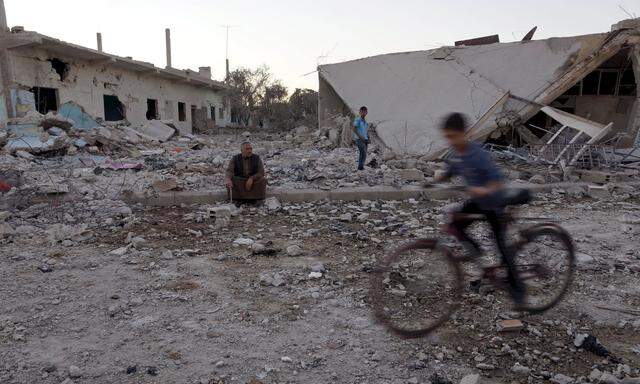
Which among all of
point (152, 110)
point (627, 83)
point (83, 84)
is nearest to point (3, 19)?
point (83, 84)

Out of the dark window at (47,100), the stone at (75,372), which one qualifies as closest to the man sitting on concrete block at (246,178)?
the stone at (75,372)

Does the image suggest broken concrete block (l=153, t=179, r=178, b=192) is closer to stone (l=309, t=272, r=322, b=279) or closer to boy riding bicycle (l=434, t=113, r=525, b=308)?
stone (l=309, t=272, r=322, b=279)

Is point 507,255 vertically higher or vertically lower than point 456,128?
lower

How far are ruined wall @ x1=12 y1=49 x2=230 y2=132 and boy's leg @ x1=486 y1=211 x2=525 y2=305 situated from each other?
48.4 ft

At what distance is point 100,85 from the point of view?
17172 mm

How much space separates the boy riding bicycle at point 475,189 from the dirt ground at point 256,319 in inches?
21.7

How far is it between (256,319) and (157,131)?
48.9 feet

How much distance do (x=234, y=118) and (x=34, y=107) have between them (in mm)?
19020

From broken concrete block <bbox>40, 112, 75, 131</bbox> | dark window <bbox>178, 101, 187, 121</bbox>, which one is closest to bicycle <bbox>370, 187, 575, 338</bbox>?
broken concrete block <bbox>40, 112, 75, 131</bbox>

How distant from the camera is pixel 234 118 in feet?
107

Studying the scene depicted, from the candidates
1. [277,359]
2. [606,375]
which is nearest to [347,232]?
[277,359]

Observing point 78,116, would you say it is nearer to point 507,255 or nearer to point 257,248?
point 257,248

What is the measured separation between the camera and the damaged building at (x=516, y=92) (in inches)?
406

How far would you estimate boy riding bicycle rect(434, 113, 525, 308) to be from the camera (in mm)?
2697
